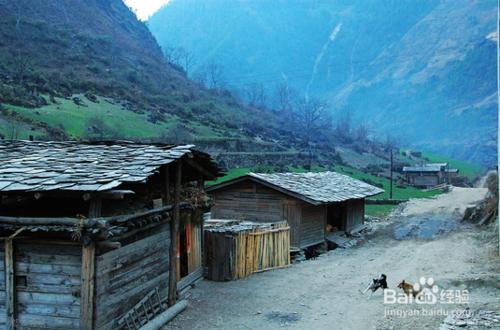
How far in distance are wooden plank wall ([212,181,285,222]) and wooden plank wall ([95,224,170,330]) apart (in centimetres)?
922

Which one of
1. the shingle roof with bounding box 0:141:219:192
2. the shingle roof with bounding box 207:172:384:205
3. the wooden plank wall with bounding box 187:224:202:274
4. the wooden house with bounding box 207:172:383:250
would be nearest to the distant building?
the shingle roof with bounding box 207:172:384:205

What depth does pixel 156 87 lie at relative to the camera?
88938 mm

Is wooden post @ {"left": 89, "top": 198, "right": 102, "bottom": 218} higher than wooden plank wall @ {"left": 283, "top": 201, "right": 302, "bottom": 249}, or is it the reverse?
wooden post @ {"left": 89, "top": 198, "right": 102, "bottom": 218}

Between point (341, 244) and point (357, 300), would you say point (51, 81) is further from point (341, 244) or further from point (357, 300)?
point (357, 300)

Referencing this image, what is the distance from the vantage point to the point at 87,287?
927 centimetres

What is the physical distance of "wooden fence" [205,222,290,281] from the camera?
1606 centimetres

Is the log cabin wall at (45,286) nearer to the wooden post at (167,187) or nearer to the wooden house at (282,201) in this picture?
the wooden post at (167,187)

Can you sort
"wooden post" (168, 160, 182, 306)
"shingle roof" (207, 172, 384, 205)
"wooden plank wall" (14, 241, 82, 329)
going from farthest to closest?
"shingle roof" (207, 172, 384, 205), "wooden post" (168, 160, 182, 306), "wooden plank wall" (14, 241, 82, 329)

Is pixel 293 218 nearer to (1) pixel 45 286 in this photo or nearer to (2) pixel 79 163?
(2) pixel 79 163

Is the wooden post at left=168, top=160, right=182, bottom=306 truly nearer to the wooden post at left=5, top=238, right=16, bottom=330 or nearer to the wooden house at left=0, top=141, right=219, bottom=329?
the wooden house at left=0, top=141, right=219, bottom=329

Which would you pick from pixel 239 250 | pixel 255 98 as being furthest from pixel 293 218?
pixel 255 98

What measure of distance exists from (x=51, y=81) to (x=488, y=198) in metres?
53.2

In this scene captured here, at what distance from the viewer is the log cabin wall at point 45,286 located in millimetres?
9500

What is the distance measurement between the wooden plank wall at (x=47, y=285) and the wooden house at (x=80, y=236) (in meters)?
0.02
